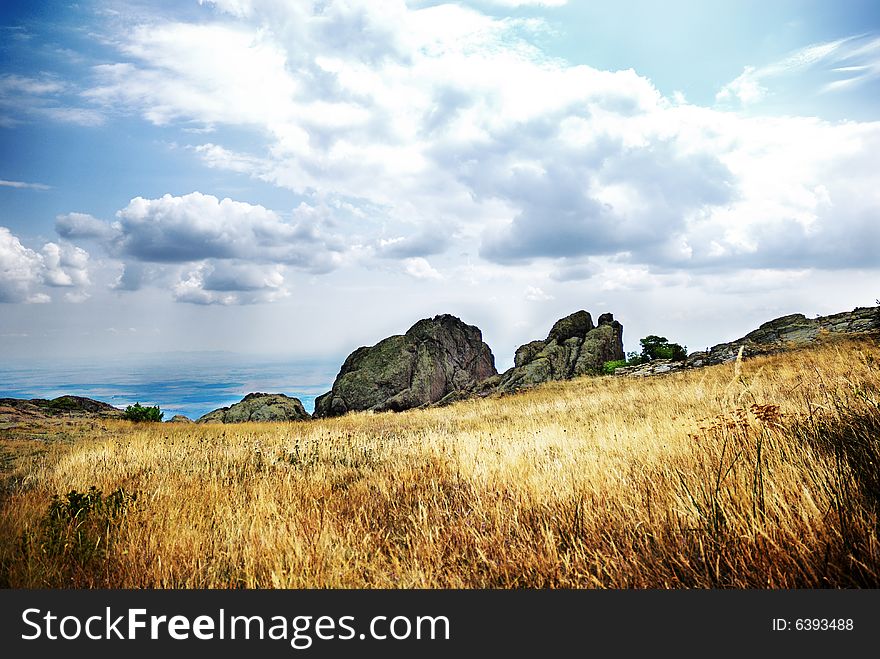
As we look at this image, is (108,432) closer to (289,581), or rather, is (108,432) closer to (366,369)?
(289,581)

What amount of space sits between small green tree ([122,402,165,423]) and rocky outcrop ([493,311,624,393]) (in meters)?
23.5

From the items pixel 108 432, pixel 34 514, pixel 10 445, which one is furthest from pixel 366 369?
pixel 34 514

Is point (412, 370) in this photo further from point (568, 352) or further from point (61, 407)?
point (61, 407)

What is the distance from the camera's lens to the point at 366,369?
44656 mm

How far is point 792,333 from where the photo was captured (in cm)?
2681

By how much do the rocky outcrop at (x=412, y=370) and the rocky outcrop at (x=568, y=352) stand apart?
565 cm

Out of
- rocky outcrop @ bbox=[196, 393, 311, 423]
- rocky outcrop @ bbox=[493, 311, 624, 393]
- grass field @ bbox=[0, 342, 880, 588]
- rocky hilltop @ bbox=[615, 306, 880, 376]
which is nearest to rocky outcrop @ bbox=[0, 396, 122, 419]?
rocky outcrop @ bbox=[196, 393, 311, 423]

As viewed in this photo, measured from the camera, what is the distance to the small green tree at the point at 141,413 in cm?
2155

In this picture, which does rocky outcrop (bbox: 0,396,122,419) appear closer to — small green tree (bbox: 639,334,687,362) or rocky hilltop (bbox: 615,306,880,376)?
rocky hilltop (bbox: 615,306,880,376)

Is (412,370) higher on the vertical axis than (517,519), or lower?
higher

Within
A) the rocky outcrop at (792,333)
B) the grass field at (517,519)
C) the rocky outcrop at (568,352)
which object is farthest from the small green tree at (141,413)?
the rocky outcrop at (792,333)

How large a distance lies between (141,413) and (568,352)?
3365cm

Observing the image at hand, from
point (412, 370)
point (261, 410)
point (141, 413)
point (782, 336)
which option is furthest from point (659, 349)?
point (141, 413)

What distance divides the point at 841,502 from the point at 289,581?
368 centimetres
